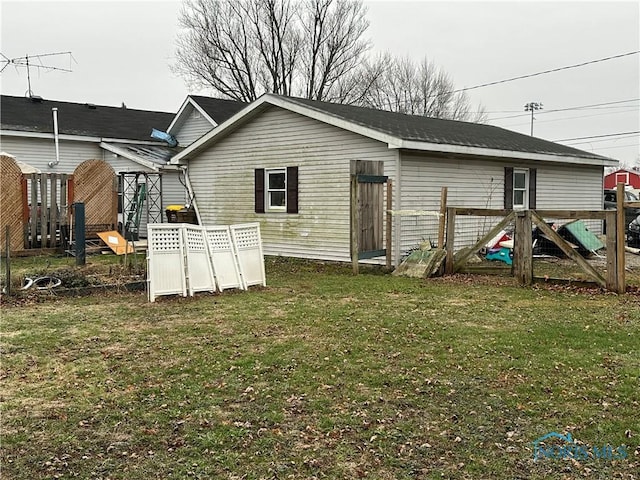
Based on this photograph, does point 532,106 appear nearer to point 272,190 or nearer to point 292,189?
point 272,190

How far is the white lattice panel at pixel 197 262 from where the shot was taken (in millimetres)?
8430

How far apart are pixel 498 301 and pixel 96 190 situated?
10844 mm

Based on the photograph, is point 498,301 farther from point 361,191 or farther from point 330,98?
point 330,98

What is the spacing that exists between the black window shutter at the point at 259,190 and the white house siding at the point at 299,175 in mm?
170

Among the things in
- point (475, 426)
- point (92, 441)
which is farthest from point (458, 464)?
point (92, 441)

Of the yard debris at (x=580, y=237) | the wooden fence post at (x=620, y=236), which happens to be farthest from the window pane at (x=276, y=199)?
the wooden fence post at (x=620, y=236)

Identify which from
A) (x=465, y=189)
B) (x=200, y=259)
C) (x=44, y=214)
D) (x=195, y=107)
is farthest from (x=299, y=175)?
(x=195, y=107)

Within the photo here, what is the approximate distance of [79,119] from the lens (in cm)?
2180

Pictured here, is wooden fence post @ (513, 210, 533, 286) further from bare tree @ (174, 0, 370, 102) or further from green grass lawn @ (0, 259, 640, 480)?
bare tree @ (174, 0, 370, 102)

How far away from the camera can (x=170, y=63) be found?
1340 inches

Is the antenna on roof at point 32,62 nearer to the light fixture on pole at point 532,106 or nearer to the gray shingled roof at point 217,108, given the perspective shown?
the gray shingled roof at point 217,108

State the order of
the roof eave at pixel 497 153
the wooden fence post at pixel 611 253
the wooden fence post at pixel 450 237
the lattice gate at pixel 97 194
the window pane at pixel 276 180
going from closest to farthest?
the wooden fence post at pixel 611 253, the wooden fence post at pixel 450 237, the roof eave at pixel 497 153, the window pane at pixel 276 180, the lattice gate at pixel 97 194

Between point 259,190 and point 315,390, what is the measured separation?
32.9 ft

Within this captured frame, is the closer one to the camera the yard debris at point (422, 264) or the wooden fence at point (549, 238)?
the wooden fence at point (549, 238)
